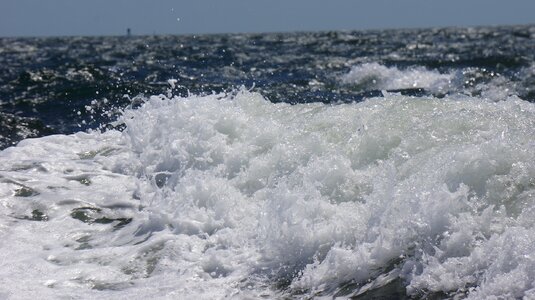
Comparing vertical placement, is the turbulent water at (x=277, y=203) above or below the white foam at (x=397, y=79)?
below

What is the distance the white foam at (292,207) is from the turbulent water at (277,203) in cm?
1

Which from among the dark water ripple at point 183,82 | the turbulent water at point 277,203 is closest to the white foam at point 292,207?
the turbulent water at point 277,203

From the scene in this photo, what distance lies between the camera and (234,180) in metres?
6.74

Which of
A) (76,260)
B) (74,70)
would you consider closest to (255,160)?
(76,260)

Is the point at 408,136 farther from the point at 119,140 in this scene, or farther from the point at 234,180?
the point at 119,140

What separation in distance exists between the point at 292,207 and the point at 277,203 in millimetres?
209

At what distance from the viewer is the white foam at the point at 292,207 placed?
14.8 feet

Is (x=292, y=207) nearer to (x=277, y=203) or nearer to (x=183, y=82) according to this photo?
(x=277, y=203)

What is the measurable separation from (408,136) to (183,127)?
3049mm

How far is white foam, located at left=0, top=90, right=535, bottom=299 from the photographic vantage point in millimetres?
4512

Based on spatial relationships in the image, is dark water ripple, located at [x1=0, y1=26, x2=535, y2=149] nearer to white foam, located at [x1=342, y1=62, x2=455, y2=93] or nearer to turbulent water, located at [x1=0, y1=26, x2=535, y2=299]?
white foam, located at [x1=342, y1=62, x2=455, y2=93]

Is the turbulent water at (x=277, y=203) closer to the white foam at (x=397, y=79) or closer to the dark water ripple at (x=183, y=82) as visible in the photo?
the dark water ripple at (x=183, y=82)

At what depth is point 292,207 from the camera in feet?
17.5

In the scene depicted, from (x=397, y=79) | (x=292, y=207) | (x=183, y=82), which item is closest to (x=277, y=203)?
(x=292, y=207)
